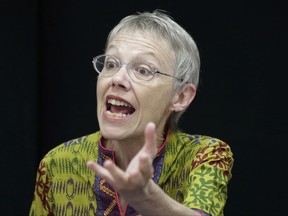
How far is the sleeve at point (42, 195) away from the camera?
2580 mm

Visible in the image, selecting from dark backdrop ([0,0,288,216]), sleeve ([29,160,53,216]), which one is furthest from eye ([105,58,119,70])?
dark backdrop ([0,0,288,216])

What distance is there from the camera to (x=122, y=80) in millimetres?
2295

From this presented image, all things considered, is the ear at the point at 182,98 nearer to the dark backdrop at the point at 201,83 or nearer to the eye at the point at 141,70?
the eye at the point at 141,70

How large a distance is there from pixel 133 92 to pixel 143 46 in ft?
0.57

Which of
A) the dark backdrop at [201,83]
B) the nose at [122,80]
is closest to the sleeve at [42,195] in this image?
the nose at [122,80]

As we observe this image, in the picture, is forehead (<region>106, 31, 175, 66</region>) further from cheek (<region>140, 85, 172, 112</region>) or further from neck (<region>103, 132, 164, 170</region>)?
neck (<region>103, 132, 164, 170</region>)

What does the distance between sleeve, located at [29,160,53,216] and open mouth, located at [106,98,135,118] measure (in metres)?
0.42

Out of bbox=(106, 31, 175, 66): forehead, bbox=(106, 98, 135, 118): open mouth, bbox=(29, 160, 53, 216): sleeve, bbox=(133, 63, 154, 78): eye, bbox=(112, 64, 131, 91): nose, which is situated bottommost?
bbox=(29, 160, 53, 216): sleeve

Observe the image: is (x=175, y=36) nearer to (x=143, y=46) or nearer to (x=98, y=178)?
(x=143, y=46)

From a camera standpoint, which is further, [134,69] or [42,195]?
[42,195]

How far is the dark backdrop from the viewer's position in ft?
10.3

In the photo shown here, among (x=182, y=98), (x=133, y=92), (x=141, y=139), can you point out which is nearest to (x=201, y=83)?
(x=182, y=98)

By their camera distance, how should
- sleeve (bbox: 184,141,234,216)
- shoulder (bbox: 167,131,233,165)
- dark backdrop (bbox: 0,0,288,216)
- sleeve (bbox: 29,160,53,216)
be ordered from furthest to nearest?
dark backdrop (bbox: 0,0,288,216), sleeve (bbox: 29,160,53,216), shoulder (bbox: 167,131,233,165), sleeve (bbox: 184,141,234,216)

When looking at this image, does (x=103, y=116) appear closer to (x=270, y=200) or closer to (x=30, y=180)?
(x=30, y=180)
